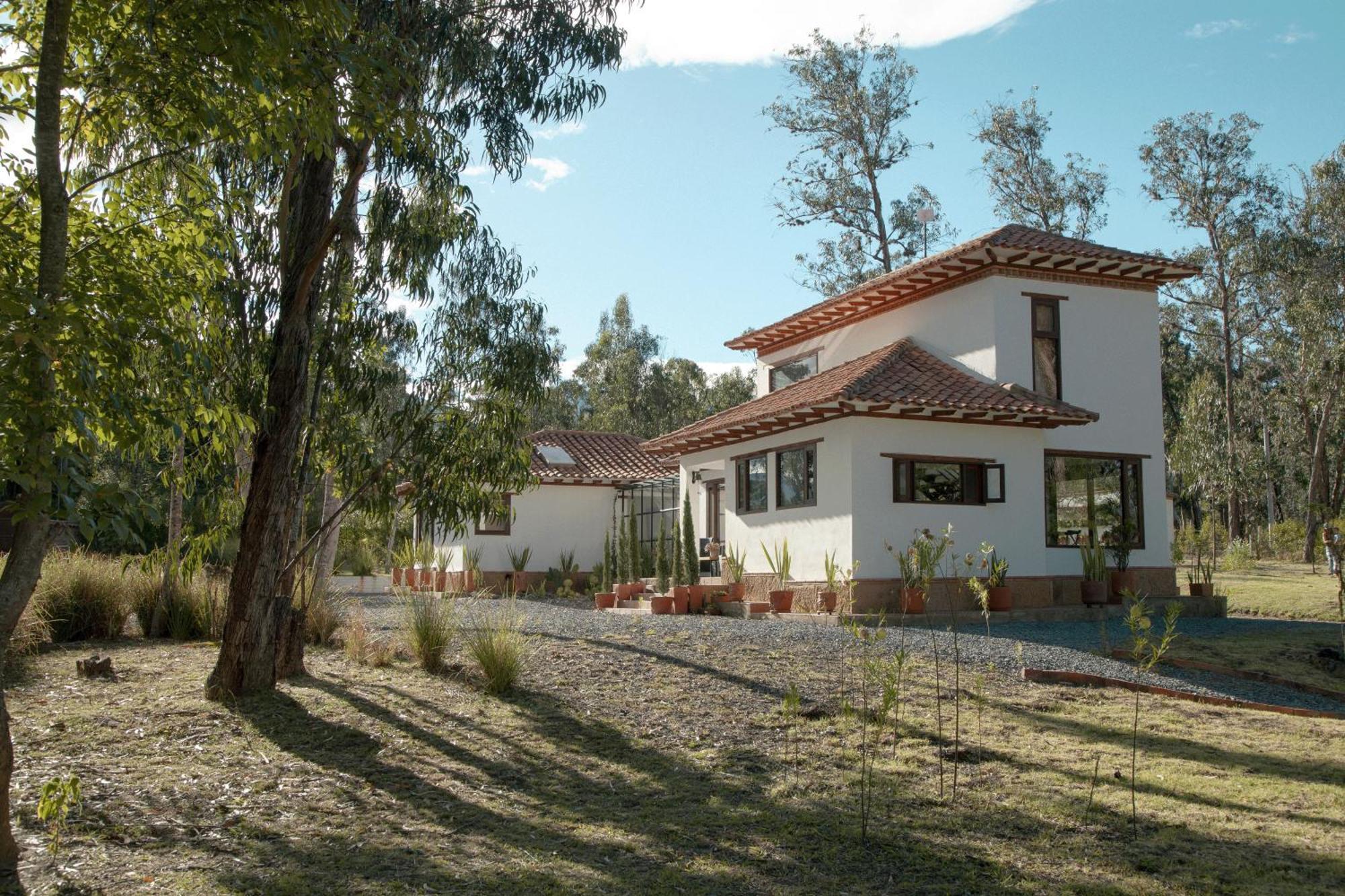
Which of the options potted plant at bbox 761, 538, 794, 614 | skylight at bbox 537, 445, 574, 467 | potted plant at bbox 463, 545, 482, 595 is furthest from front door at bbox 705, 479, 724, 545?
skylight at bbox 537, 445, 574, 467

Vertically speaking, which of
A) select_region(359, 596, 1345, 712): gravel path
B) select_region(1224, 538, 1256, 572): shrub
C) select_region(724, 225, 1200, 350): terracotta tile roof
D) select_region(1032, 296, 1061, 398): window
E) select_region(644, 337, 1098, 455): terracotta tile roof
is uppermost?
select_region(724, 225, 1200, 350): terracotta tile roof

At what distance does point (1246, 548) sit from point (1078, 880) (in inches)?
1003

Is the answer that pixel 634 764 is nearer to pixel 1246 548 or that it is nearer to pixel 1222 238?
pixel 1246 548

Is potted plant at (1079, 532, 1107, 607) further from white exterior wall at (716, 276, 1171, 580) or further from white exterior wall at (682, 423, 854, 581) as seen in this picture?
white exterior wall at (682, 423, 854, 581)

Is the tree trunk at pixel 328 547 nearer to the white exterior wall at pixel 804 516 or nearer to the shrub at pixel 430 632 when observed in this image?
the shrub at pixel 430 632

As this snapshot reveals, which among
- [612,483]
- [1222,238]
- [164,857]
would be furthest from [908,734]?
[1222,238]

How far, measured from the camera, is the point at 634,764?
6.79 meters

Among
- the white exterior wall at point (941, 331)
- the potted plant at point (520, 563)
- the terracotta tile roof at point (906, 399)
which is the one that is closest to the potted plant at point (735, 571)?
the terracotta tile roof at point (906, 399)

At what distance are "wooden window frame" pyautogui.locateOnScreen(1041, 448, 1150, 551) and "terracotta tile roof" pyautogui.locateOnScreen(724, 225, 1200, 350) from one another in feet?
9.12

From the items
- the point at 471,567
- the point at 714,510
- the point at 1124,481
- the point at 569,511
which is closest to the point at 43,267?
the point at 1124,481

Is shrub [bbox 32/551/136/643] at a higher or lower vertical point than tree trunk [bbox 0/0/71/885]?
lower

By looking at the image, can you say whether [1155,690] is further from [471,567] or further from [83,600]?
[471,567]

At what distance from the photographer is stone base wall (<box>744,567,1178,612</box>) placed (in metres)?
14.3

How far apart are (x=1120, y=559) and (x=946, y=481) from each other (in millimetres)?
3073
